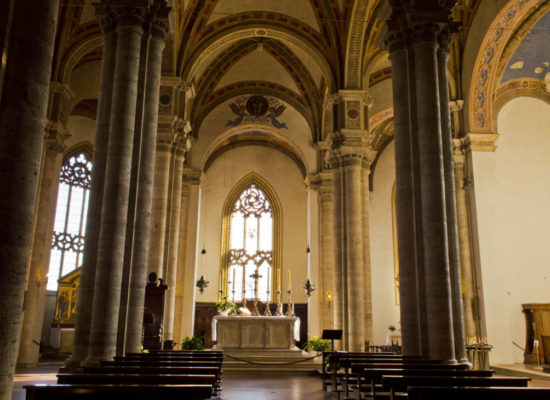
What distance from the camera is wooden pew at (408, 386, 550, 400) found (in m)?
3.96

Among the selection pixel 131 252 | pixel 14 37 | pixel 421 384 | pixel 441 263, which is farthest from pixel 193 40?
pixel 421 384

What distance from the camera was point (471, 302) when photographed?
15.3m

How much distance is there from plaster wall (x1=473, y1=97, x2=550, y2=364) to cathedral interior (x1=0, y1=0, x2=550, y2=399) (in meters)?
0.07

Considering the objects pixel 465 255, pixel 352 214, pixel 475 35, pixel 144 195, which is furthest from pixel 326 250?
pixel 144 195

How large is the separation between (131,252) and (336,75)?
1078 cm

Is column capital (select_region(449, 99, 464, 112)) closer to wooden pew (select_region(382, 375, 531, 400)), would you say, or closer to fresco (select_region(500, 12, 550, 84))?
fresco (select_region(500, 12, 550, 84))

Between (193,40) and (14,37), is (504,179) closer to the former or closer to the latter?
(193,40)

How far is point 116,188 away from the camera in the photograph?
8.43m

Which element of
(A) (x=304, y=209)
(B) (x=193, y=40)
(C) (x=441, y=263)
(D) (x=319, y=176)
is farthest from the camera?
(A) (x=304, y=209)

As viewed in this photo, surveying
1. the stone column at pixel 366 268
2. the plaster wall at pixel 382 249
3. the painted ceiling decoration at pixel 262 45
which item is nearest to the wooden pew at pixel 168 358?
the stone column at pixel 366 268

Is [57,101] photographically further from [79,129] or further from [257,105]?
[257,105]

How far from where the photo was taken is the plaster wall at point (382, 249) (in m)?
23.9

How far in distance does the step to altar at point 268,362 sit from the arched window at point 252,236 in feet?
37.7

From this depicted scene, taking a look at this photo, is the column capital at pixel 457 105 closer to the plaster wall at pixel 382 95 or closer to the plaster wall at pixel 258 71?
the plaster wall at pixel 382 95
